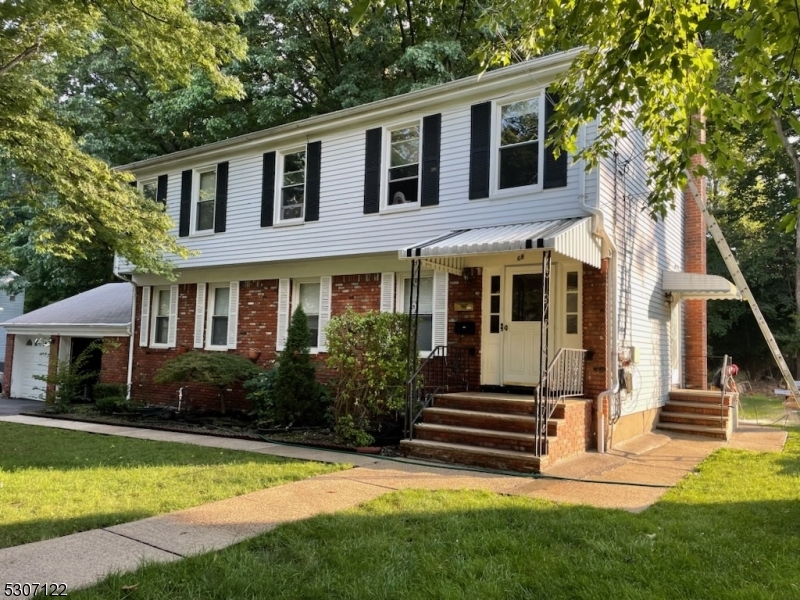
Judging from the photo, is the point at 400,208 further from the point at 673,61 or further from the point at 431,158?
the point at 673,61

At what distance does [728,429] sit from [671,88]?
7.52m

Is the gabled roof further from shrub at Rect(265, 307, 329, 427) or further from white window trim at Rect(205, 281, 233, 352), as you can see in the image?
shrub at Rect(265, 307, 329, 427)

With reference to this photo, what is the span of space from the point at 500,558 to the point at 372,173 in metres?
8.26

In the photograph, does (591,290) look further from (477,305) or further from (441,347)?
(441,347)

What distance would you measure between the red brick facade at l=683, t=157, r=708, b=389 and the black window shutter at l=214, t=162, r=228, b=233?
10.8m

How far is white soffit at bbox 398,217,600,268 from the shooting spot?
24.3 feet

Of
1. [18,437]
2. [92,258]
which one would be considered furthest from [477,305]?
[92,258]

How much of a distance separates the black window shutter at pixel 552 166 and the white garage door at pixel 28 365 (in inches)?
637

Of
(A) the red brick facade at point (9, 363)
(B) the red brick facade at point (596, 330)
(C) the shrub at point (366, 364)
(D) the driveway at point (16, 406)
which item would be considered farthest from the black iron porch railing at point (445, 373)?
(A) the red brick facade at point (9, 363)

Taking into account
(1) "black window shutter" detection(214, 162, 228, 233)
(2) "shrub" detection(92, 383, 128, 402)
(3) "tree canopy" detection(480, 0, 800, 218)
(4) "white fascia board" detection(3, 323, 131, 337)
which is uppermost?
(1) "black window shutter" detection(214, 162, 228, 233)

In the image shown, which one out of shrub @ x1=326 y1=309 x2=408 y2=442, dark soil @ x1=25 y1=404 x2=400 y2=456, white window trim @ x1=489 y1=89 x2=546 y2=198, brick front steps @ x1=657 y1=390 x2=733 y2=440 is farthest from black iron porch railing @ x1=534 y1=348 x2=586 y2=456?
brick front steps @ x1=657 y1=390 x2=733 y2=440

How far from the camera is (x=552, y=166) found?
354 inches

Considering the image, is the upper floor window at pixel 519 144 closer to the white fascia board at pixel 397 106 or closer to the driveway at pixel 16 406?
the white fascia board at pixel 397 106

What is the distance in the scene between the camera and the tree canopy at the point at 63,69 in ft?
28.5
